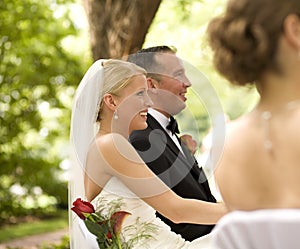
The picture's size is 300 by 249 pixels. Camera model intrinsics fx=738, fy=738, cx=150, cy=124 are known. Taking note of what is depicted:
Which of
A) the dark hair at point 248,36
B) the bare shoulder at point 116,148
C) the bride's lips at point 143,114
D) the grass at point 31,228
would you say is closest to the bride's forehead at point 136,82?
the bride's lips at point 143,114

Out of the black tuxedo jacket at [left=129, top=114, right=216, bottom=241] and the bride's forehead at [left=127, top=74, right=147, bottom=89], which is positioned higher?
the bride's forehead at [left=127, top=74, right=147, bottom=89]

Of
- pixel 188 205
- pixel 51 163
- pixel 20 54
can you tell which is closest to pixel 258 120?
pixel 188 205

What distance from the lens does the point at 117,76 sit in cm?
344

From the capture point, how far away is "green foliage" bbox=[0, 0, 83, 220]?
10.1 meters

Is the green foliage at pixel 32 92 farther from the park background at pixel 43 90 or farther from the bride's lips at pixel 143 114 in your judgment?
the bride's lips at pixel 143 114

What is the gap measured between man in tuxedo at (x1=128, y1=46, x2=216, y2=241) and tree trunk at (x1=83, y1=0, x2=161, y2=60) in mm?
2612

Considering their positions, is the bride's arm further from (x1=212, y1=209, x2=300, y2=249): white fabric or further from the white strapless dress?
(x1=212, y1=209, x2=300, y2=249): white fabric

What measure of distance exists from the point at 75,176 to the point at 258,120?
1.76 metres

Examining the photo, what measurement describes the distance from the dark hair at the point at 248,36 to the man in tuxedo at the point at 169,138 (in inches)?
60.1

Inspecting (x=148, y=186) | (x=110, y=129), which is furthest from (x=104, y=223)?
(x=110, y=129)

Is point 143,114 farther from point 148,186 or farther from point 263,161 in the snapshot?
point 263,161

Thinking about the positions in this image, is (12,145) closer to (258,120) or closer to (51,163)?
(51,163)

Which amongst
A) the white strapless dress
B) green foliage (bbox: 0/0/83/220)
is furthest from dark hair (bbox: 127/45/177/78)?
green foliage (bbox: 0/0/83/220)

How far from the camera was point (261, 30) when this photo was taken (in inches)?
76.1
